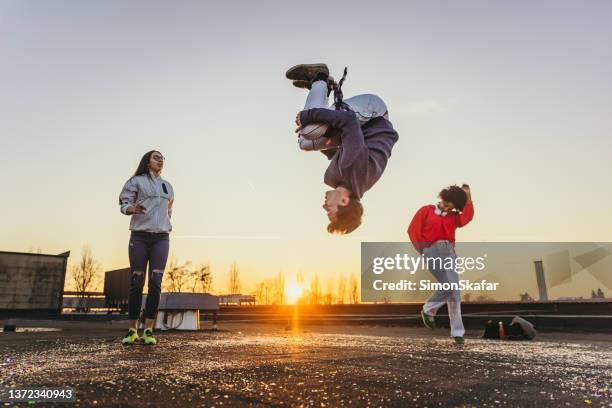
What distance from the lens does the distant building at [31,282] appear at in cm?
1578

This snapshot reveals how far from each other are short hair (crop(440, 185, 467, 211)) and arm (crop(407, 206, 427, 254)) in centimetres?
39

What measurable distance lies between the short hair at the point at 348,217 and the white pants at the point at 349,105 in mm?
567

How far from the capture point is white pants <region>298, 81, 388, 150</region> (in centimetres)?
380

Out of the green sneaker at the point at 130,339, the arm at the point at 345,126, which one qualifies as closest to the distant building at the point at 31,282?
the green sneaker at the point at 130,339

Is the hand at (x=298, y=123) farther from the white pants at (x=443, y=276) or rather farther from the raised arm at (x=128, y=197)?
Result: the white pants at (x=443, y=276)

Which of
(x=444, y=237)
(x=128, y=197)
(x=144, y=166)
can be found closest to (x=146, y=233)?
(x=128, y=197)

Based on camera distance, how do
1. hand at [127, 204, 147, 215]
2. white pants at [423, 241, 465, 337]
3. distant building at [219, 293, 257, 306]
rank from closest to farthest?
hand at [127, 204, 147, 215], white pants at [423, 241, 465, 337], distant building at [219, 293, 257, 306]

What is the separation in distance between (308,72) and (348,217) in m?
1.40

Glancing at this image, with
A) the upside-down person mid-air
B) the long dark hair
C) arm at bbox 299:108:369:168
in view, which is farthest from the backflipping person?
the long dark hair

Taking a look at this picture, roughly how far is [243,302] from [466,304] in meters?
30.1

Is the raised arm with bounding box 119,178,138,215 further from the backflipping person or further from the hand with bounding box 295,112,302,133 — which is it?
the backflipping person

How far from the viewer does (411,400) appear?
193 centimetres

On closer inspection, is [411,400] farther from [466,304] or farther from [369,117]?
[466,304]

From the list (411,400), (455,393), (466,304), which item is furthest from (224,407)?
(466,304)
